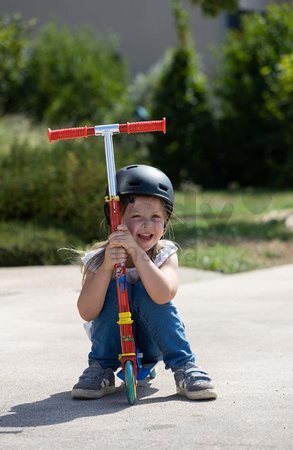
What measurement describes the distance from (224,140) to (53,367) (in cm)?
1445

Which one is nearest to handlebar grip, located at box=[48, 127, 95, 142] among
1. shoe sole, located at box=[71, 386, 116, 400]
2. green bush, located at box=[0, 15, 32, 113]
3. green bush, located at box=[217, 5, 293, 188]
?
shoe sole, located at box=[71, 386, 116, 400]

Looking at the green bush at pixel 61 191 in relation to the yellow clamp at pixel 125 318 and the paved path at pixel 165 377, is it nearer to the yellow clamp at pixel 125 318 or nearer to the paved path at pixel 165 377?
the paved path at pixel 165 377

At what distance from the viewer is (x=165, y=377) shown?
218 inches

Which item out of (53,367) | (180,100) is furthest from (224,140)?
(53,367)

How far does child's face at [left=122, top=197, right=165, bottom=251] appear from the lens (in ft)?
16.5

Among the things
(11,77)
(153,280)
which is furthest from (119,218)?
(11,77)

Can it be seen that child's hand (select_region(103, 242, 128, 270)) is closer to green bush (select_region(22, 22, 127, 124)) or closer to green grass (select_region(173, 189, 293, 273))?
green grass (select_region(173, 189, 293, 273))

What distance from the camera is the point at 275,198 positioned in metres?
17.2

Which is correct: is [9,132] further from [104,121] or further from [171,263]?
[171,263]

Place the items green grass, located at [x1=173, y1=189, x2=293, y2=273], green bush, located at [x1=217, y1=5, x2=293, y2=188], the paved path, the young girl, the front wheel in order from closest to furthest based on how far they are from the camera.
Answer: the paved path < the front wheel < the young girl < green grass, located at [x1=173, y1=189, x2=293, y2=273] < green bush, located at [x1=217, y1=5, x2=293, y2=188]

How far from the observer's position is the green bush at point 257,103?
1906 centimetres

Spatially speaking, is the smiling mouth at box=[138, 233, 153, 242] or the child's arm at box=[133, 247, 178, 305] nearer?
the child's arm at box=[133, 247, 178, 305]

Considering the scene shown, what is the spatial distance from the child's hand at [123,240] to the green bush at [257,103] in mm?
14149

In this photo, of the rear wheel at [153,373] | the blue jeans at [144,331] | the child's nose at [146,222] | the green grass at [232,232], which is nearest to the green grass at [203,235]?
the green grass at [232,232]
